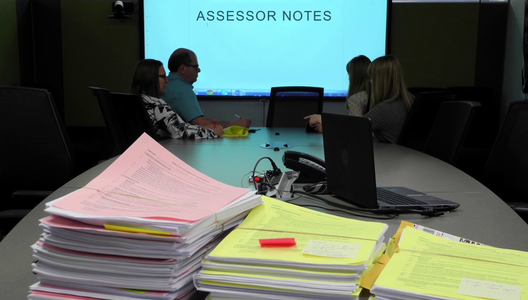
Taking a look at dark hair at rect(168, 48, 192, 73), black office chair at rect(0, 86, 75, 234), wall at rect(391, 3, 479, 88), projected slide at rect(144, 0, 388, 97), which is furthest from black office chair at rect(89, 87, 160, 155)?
wall at rect(391, 3, 479, 88)

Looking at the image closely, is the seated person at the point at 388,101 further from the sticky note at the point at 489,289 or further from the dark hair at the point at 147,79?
the sticky note at the point at 489,289

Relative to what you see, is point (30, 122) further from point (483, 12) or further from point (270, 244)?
point (483, 12)

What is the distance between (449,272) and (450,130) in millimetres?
1933

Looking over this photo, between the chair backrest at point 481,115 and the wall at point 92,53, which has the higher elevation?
the wall at point 92,53

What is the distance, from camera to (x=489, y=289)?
1.87ft

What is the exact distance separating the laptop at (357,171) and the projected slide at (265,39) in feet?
13.8

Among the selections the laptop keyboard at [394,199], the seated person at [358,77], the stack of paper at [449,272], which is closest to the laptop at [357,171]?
the laptop keyboard at [394,199]

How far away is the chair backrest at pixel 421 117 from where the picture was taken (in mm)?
2857

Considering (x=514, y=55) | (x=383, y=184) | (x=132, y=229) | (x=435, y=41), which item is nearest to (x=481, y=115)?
(x=514, y=55)

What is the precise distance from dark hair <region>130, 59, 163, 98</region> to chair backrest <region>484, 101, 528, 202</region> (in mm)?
2097

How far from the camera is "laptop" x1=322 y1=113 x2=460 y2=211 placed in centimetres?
111

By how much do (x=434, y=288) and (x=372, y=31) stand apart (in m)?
5.10

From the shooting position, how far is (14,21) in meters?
4.98

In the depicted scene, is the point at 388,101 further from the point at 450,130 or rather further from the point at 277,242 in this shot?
the point at 277,242
